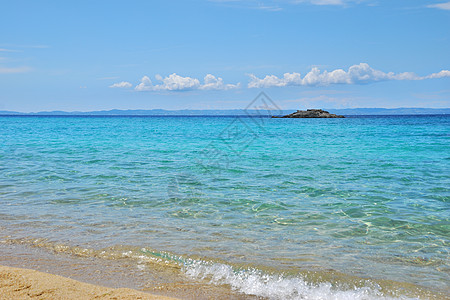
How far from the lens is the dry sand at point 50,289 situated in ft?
14.9

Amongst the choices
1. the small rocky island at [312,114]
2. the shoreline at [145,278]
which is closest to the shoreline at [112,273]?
the shoreline at [145,278]

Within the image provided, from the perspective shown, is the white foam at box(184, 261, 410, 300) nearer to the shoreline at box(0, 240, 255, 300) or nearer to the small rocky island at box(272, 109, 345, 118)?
the shoreline at box(0, 240, 255, 300)

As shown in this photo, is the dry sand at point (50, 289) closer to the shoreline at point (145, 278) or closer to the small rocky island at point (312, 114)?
the shoreline at point (145, 278)

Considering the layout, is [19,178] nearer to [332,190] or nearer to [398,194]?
[332,190]

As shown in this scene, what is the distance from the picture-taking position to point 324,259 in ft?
20.0

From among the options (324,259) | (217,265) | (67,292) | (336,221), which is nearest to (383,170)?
(336,221)

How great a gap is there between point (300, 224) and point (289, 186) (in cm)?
385

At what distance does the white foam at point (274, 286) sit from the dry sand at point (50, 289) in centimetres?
114

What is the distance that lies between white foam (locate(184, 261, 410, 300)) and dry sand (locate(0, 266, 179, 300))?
1.14 m

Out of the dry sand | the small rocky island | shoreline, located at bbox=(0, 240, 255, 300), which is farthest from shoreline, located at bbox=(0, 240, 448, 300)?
the small rocky island

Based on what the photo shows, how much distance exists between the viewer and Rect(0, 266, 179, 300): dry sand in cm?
455

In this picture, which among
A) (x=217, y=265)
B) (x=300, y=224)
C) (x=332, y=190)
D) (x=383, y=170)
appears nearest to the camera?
(x=217, y=265)

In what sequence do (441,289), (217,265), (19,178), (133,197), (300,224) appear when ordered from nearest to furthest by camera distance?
(441,289) → (217,265) → (300,224) → (133,197) → (19,178)

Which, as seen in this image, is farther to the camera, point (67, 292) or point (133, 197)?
point (133, 197)
